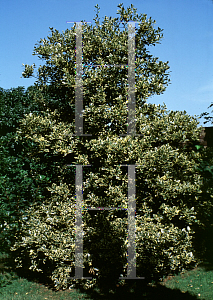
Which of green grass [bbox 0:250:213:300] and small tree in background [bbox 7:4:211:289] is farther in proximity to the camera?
small tree in background [bbox 7:4:211:289]

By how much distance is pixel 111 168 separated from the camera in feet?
16.9

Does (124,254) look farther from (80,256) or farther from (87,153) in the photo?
(87,153)

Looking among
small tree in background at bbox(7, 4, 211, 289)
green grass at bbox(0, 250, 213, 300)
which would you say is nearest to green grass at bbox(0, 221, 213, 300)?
green grass at bbox(0, 250, 213, 300)

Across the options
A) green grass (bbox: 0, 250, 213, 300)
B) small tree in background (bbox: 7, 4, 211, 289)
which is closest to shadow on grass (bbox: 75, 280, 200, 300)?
green grass (bbox: 0, 250, 213, 300)

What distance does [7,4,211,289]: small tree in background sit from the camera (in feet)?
16.9

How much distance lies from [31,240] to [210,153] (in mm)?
Result: 4132

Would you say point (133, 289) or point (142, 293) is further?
point (133, 289)

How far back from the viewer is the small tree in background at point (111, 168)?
5156mm

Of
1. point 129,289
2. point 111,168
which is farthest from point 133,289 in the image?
point 111,168

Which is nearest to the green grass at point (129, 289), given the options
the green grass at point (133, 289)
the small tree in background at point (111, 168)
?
the green grass at point (133, 289)

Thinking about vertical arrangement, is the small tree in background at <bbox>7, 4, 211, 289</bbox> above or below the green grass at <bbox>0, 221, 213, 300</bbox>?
above

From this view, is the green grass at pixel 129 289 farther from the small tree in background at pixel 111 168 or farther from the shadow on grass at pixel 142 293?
the small tree in background at pixel 111 168

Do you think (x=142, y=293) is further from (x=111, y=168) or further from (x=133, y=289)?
(x=111, y=168)

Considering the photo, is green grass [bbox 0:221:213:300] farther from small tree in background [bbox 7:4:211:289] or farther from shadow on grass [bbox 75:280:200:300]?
small tree in background [bbox 7:4:211:289]
